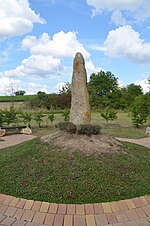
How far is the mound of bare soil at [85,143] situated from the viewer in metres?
4.84

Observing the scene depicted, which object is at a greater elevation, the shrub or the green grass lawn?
the shrub

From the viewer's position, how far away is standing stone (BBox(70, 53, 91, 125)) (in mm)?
5746

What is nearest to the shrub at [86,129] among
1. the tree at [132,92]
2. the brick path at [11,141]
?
the brick path at [11,141]

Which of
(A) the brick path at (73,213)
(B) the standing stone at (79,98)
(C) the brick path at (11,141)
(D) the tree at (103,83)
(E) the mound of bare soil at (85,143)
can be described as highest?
(D) the tree at (103,83)

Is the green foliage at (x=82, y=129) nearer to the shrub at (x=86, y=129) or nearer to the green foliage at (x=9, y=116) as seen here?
the shrub at (x=86, y=129)

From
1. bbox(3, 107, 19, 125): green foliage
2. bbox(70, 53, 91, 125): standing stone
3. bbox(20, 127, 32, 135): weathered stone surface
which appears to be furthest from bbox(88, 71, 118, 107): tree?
bbox(70, 53, 91, 125): standing stone

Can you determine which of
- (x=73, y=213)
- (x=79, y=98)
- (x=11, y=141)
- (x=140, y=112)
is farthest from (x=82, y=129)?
(x=140, y=112)

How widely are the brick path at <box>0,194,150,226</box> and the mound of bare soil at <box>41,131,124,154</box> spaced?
1.47m

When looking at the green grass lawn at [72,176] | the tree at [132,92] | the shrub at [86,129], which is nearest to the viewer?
the green grass lawn at [72,176]

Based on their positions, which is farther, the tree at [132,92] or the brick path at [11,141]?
the tree at [132,92]

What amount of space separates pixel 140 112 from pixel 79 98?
980 cm

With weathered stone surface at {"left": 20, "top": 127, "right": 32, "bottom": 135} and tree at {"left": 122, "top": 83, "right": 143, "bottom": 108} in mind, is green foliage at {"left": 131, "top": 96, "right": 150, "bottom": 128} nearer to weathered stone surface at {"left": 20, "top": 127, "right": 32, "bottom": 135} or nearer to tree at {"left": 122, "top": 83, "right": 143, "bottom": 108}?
weathered stone surface at {"left": 20, "top": 127, "right": 32, "bottom": 135}

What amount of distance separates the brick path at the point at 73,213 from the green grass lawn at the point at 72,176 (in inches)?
5.6

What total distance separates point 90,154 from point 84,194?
3.65 ft
